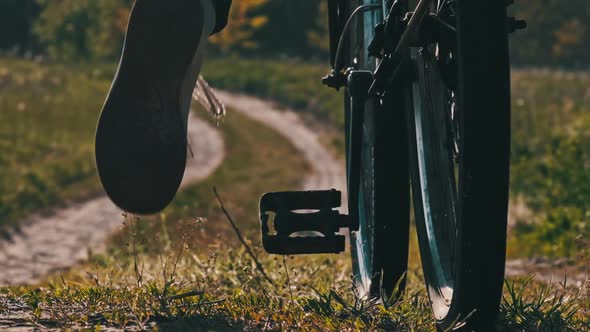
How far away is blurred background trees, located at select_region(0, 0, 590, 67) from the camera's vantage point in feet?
114

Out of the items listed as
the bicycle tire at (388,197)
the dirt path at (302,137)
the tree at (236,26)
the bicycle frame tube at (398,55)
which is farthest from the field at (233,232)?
the tree at (236,26)

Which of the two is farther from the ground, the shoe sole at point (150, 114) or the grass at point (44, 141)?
the grass at point (44, 141)

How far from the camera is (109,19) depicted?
33625 mm

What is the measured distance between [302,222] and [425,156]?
374mm

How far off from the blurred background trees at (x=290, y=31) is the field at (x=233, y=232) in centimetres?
687

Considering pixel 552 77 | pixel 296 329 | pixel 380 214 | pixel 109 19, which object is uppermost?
pixel 109 19

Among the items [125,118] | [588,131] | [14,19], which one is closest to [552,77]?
[588,131]

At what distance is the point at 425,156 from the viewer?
2766mm

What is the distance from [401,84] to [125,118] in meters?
0.82

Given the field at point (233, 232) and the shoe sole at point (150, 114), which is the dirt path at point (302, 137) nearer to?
the field at point (233, 232)

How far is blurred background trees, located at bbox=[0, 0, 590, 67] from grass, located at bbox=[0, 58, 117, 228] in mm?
12981

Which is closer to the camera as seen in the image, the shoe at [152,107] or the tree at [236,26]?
the shoe at [152,107]

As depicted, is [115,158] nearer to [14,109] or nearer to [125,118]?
[125,118]

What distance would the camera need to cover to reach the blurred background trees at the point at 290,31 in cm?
3481
